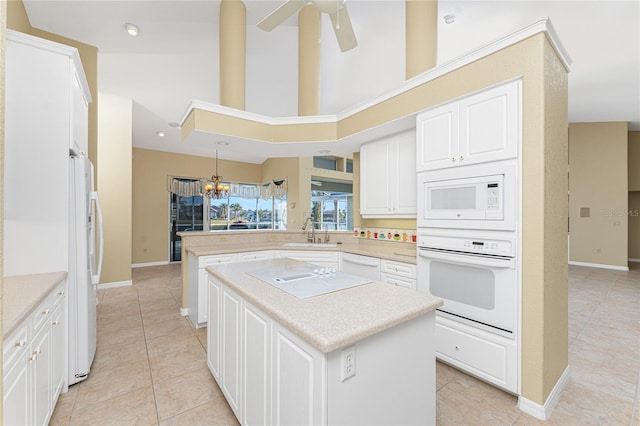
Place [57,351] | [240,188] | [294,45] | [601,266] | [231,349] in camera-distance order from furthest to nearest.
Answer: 1. [240,188]
2. [601,266]
3. [294,45]
4. [57,351]
5. [231,349]

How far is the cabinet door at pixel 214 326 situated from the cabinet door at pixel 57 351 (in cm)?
93

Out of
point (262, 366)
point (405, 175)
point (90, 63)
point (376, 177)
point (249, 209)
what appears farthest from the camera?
point (249, 209)

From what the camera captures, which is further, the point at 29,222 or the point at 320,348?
the point at 29,222

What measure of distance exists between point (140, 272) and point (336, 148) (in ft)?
18.1

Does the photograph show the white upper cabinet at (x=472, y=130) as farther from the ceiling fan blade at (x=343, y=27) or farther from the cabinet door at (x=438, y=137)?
the ceiling fan blade at (x=343, y=27)

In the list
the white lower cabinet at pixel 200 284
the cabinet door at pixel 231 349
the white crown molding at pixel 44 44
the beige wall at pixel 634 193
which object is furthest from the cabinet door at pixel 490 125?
the beige wall at pixel 634 193

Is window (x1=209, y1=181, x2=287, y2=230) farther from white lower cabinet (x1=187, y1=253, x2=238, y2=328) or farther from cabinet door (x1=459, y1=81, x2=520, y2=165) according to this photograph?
cabinet door (x1=459, y1=81, x2=520, y2=165)

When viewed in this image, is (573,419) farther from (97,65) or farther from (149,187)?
(149,187)

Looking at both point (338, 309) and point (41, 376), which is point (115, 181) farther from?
point (338, 309)

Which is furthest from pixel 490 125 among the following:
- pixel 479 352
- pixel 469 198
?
pixel 479 352

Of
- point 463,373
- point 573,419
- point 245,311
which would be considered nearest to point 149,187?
point 245,311

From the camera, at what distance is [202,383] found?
2188 millimetres

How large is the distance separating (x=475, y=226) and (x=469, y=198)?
215 millimetres

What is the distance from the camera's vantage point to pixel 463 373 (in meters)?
2.29
